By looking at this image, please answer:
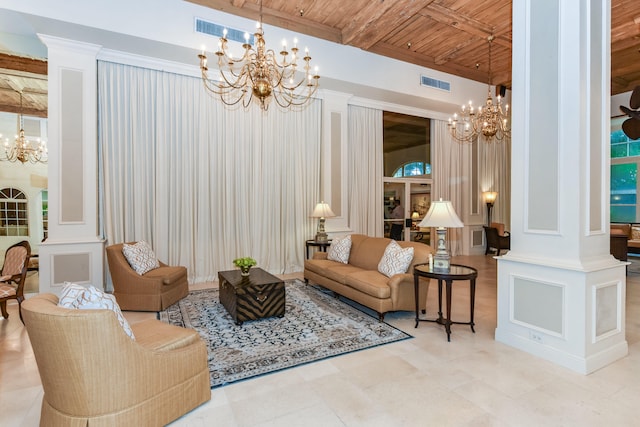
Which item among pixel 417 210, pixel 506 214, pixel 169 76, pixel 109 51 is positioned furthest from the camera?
pixel 506 214

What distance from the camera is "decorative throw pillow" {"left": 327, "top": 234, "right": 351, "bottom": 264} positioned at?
527cm

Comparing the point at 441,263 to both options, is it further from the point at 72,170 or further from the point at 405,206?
the point at 72,170

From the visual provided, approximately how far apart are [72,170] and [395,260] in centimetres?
469

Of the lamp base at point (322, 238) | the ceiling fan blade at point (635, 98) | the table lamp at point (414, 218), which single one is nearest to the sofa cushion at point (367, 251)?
the lamp base at point (322, 238)

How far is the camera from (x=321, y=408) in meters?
2.26

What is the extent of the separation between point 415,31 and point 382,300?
4911 mm

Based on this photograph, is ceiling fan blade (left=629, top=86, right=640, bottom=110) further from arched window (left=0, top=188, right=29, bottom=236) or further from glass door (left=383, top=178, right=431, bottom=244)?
arched window (left=0, top=188, right=29, bottom=236)

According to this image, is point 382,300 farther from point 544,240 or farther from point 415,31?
point 415,31

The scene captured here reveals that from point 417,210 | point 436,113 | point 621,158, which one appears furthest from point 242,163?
Result: point 621,158

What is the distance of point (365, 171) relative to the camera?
747 centimetres

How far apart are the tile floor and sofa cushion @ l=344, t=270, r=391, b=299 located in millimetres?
656

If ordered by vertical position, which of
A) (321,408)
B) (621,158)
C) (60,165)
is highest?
(621,158)

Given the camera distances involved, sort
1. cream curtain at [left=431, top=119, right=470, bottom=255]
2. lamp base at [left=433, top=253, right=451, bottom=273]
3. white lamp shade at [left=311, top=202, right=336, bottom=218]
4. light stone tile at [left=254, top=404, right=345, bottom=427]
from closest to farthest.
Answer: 1. light stone tile at [left=254, top=404, right=345, bottom=427]
2. lamp base at [left=433, top=253, right=451, bottom=273]
3. white lamp shade at [left=311, top=202, right=336, bottom=218]
4. cream curtain at [left=431, top=119, right=470, bottom=255]

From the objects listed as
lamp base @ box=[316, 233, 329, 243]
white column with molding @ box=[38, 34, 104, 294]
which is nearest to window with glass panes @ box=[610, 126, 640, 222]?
lamp base @ box=[316, 233, 329, 243]
